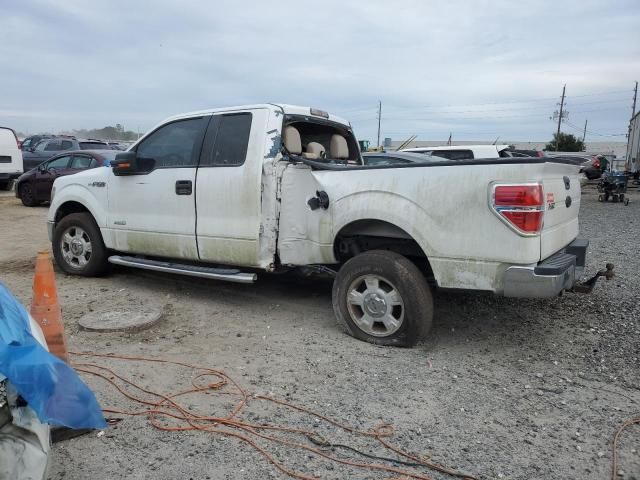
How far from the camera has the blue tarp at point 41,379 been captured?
79.8 inches

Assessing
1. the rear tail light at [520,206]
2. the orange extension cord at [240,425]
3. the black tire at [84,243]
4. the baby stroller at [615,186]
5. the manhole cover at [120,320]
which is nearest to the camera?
the orange extension cord at [240,425]

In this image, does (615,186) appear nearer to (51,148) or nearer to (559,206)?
(559,206)

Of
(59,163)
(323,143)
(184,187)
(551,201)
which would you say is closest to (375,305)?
(551,201)

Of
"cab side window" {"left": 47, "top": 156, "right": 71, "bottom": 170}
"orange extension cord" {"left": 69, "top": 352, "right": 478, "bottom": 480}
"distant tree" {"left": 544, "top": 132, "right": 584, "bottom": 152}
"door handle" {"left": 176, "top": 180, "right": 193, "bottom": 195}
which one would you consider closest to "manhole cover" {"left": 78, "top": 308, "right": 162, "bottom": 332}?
"orange extension cord" {"left": 69, "top": 352, "right": 478, "bottom": 480}

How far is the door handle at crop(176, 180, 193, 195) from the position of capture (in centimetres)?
531

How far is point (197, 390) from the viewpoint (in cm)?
356

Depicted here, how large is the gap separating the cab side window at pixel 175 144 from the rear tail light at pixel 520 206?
3014 millimetres

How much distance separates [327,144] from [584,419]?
3932 mm

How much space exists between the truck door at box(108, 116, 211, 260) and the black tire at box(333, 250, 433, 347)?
1767mm

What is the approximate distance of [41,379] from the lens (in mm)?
2066

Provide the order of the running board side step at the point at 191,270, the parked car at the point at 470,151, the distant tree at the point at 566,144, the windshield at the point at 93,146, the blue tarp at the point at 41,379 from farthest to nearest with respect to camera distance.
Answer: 1. the distant tree at the point at 566,144
2. the windshield at the point at 93,146
3. the parked car at the point at 470,151
4. the running board side step at the point at 191,270
5. the blue tarp at the point at 41,379

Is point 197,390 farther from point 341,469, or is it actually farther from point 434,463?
point 434,463

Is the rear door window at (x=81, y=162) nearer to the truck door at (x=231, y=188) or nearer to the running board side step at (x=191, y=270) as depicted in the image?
the running board side step at (x=191, y=270)

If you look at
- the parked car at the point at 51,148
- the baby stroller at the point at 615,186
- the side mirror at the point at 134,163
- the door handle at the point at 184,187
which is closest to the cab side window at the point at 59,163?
the parked car at the point at 51,148
